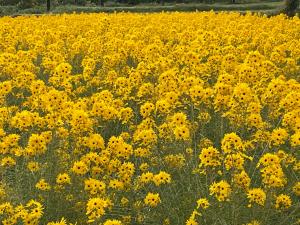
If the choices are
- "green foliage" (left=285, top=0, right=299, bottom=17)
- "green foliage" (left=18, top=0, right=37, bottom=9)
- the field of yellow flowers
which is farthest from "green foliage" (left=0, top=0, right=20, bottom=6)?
the field of yellow flowers

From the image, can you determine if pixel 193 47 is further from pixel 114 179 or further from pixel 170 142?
pixel 114 179

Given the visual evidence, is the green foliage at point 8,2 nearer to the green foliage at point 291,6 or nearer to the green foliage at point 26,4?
the green foliage at point 26,4

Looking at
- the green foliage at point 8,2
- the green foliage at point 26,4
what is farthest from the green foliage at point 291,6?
the green foliage at point 8,2

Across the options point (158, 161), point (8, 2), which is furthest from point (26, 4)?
point (158, 161)

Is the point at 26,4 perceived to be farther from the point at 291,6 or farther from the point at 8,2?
the point at 291,6

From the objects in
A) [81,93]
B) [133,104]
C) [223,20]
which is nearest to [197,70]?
[133,104]

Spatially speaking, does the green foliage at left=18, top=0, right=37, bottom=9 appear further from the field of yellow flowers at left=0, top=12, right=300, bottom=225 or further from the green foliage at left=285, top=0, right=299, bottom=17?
the field of yellow flowers at left=0, top=12, right=300, bottom=225

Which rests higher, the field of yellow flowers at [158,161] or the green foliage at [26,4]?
the field of yellow flowers at [158,161]

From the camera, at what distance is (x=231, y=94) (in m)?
6.70

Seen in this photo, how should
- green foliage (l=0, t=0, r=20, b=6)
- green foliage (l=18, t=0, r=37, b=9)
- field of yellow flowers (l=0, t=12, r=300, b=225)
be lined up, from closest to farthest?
field of yellow flowers (l=0, t=12, r=300, b=225)
green foliage (l=18, t=0, r=37, b=9)
green foliage (l=0, t=0, r=20, b=6)

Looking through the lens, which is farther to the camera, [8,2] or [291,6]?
[8,2]

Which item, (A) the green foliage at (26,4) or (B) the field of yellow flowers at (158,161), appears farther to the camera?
(A) the green foliage at (26,4)

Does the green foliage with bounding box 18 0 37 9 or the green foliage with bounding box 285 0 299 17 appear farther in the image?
the green foliage with bounding box 18 0 37 9

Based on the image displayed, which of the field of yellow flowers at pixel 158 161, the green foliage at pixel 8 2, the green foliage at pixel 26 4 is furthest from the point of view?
the green foliage at pixel 8 2
